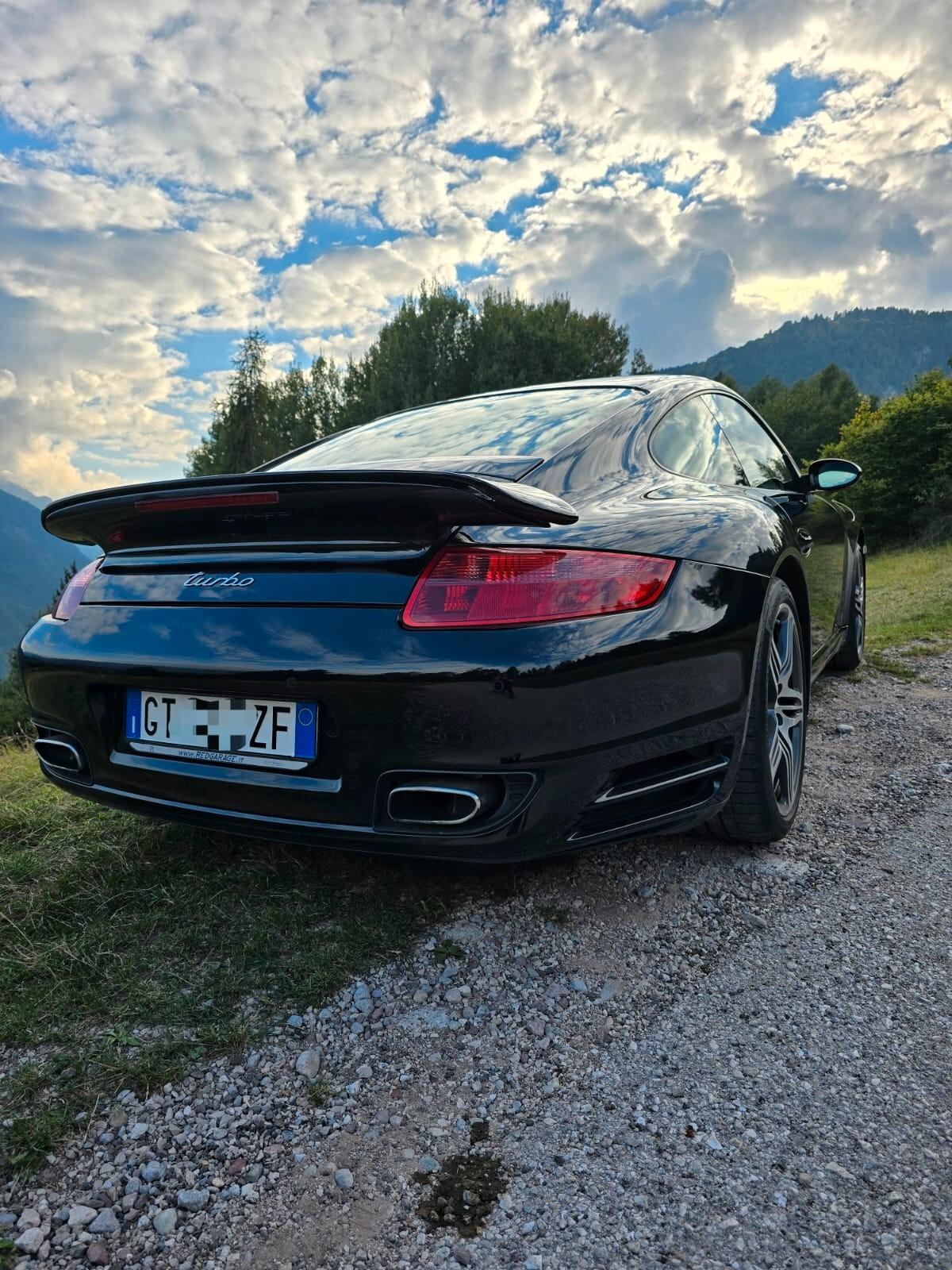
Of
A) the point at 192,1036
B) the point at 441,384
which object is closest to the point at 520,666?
the point at 192,1036

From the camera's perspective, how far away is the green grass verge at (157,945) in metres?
1.44

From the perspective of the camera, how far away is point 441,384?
32.7 m

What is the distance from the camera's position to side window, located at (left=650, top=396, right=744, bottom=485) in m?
2.33

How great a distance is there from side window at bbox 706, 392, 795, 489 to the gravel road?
1.68 meters

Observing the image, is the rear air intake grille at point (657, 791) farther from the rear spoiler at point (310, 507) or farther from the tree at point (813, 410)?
the tree at point (813, 410)

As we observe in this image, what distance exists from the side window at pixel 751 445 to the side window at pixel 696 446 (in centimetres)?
10

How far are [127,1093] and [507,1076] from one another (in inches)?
26.9

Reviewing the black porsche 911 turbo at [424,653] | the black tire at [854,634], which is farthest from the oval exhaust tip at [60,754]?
the black tire at [854,634]

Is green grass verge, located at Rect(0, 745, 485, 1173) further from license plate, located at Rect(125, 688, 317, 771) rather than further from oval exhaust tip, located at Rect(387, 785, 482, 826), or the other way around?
license plate, located at Rect(125, 688, 317, 771)

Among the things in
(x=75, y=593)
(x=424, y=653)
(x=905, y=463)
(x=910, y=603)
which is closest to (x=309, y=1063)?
(x=424, y=653)

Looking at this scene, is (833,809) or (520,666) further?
(833,809)

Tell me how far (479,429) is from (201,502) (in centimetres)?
93

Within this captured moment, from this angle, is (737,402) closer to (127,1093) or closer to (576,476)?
(576,476)

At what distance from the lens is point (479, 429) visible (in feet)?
7.70
